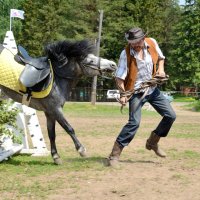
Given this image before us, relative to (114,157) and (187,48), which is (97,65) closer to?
(114,157)

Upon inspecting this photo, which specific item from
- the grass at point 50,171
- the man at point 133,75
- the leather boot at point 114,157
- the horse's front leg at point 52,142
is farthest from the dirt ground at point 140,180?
the horse's front leg at point 52,142

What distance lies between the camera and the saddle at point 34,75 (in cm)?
681

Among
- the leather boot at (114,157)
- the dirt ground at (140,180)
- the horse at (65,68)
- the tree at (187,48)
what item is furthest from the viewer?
the tree at (187,48)

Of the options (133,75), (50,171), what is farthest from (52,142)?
(133,75)

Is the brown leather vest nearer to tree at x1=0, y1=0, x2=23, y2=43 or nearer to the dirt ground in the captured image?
the dirt ground

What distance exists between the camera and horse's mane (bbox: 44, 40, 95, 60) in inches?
285

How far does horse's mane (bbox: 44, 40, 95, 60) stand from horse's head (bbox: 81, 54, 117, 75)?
0.09 meters

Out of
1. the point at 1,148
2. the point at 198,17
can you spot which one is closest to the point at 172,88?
the point at 198,17

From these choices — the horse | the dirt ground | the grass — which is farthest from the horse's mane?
the dirt ground

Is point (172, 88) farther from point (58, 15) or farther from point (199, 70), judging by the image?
point (58, 15)

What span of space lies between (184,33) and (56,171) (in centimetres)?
5207

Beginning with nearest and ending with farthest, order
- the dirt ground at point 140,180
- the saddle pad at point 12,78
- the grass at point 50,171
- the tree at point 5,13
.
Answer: the dirt ground at point 140,180, the grass at point 50,171, the saddle pad at point 12,78, the tree at point 5,13

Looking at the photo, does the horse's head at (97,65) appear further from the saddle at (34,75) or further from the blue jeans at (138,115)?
the blue jeans at (138,115)

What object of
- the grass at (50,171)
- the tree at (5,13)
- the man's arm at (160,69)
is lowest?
the grass at (50,171)
